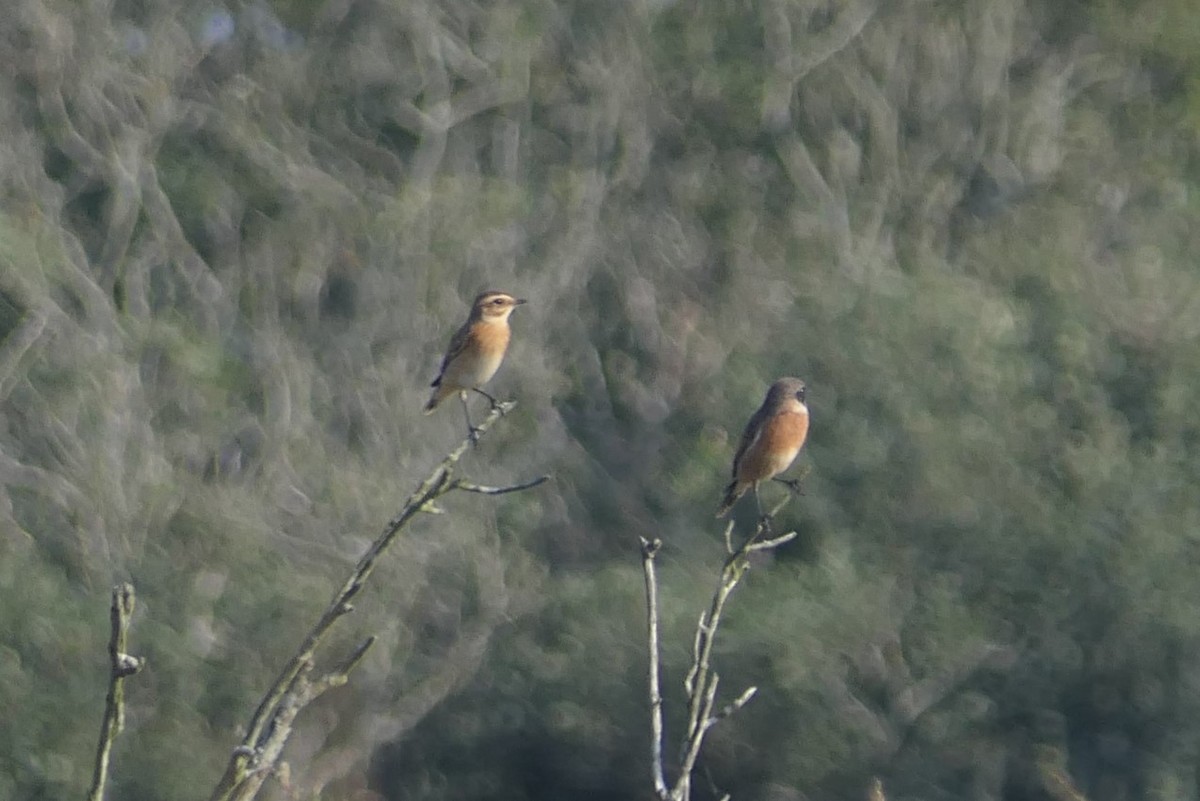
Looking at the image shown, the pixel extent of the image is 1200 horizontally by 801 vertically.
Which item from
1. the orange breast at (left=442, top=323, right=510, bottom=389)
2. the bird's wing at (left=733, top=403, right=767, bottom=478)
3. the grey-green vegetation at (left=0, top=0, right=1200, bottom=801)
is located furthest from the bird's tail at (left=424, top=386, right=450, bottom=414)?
the grey-green vegetation at (left=0, top=0, right=1200, bottom=801)

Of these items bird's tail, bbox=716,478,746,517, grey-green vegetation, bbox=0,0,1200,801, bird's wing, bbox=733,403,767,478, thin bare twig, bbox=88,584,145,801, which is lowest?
grey-green vegetation, bbox=0,0,1200,801

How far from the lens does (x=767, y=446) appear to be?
752cm

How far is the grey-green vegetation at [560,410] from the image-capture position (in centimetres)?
1415

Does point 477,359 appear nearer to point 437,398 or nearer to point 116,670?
point 437,398

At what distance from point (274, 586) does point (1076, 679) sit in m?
5.37

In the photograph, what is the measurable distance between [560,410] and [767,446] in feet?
30.4

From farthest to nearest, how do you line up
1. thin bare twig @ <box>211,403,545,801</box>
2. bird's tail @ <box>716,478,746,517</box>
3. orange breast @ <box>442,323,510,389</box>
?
orange breast @ <box>442,323,510,389</box> → bird's tail @ <box>716,478,746,517</box> → thin bare twig @ <box>211,403,545,801</box>

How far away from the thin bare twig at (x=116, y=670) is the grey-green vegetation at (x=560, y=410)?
11.0 m

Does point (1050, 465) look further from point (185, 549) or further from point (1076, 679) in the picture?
point (185, 549)

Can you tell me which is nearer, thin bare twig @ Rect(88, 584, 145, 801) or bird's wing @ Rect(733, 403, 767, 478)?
thin bare twig @ Rect(88, 584, 145, 801)

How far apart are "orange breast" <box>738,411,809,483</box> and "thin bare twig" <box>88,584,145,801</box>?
468 cm

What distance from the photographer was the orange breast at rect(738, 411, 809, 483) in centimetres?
752

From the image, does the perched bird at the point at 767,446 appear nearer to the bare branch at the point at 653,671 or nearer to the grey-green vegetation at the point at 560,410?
the bare branch at the point at 653,671

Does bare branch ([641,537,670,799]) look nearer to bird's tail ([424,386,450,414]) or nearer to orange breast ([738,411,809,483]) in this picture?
orange breast ([738,411,809,483])
